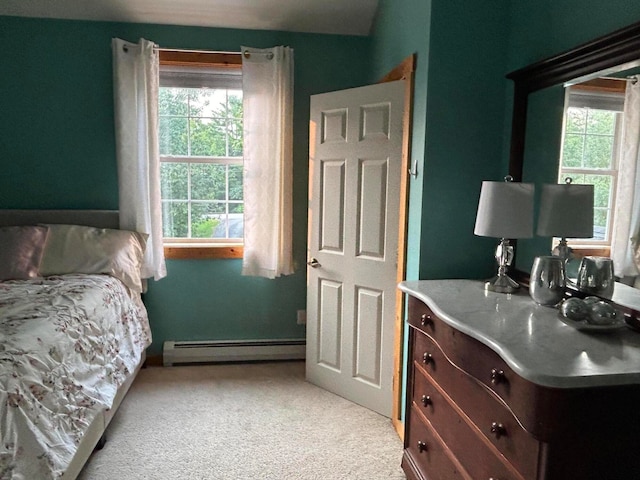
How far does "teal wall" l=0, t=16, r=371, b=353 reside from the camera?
318 centimetres

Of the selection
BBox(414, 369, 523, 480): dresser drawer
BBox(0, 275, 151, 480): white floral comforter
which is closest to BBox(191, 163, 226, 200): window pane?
BBox(0, 275, 151, 480): white floral comforter

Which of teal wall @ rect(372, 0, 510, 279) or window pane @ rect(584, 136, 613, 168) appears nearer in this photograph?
window pane @ rect(584, 136, 613, 168)

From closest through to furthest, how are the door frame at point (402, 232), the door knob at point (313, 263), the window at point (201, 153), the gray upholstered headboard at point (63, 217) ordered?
the door frame at point (402, 232) < the door knob at point (313, 263) < the gray upholstered headboard at point (63, 217) < the window at point (201, 153)

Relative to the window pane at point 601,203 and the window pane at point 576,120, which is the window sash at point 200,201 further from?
the window pane at point 601,203

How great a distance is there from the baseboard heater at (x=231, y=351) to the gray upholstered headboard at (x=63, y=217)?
38.0 inches

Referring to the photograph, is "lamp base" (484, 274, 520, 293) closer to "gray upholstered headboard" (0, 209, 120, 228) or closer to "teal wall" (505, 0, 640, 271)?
"teal wall" (505, 0, 640, 271)

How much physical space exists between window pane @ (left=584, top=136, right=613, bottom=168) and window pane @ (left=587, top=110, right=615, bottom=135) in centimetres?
2

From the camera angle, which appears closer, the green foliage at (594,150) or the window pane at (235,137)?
the green foliage at (594,150)

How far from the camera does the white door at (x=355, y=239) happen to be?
2609mm

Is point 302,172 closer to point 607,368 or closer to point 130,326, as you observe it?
point 130,326

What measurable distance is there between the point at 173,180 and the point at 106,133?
1.76ft

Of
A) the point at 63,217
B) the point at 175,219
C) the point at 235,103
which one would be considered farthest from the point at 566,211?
the point at 63,217

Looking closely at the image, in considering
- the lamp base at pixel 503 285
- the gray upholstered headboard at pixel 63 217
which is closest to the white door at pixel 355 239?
the lamp base at pixel 503 285

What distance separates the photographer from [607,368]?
3.88 ft
